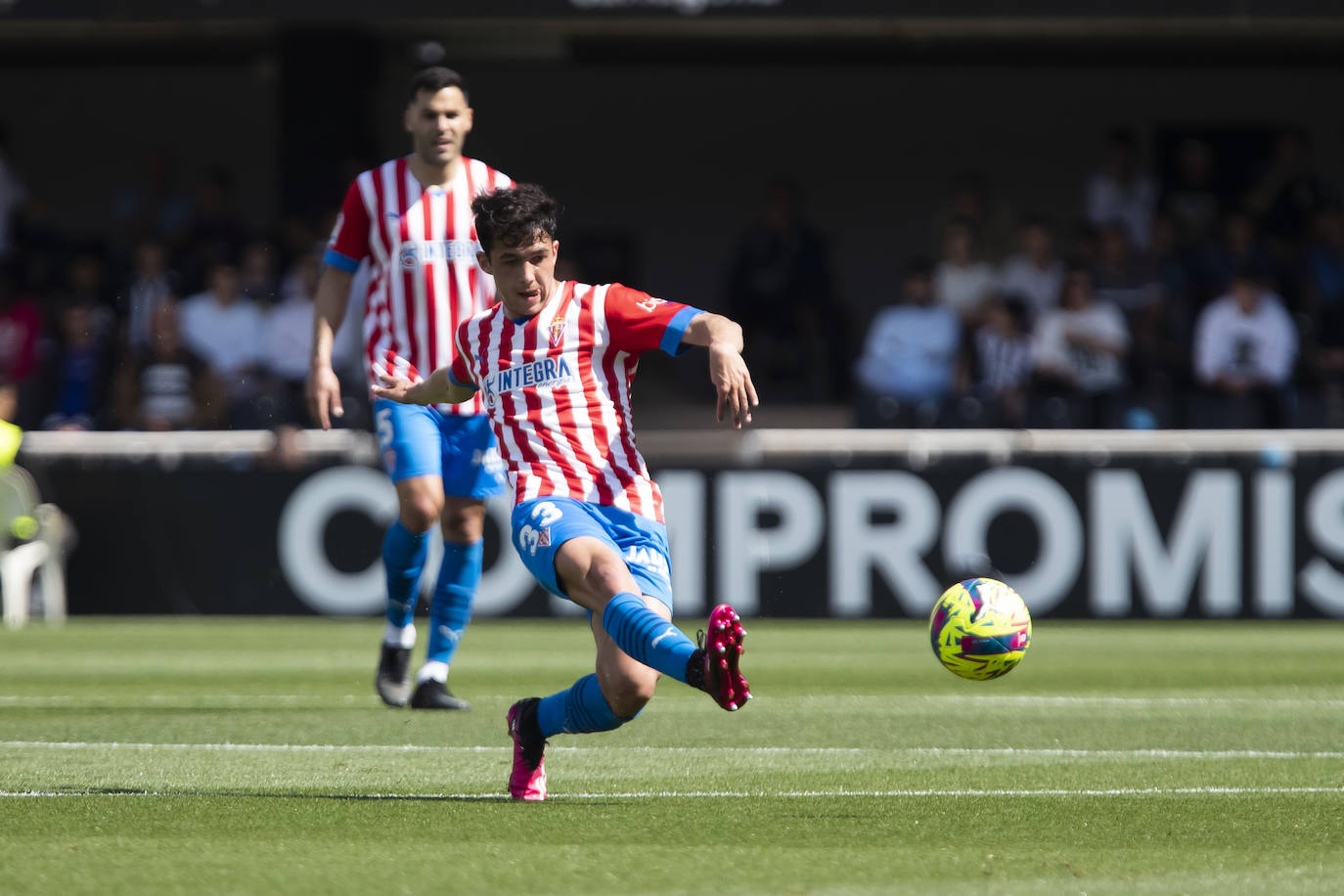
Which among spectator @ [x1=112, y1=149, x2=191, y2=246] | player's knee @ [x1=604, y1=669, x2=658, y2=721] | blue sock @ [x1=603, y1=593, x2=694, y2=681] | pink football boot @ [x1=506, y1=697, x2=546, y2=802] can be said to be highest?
spectator @ [x1=112, y1=149, x2=191, y2=246]

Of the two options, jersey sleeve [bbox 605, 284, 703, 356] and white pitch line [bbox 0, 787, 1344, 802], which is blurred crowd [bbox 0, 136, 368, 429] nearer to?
jersey sleeve [bbox 605, 284, 703, 356]

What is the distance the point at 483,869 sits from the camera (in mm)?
3861

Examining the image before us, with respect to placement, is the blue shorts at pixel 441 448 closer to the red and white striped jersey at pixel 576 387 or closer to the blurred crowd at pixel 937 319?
the red and white striped jersey at pixel 576 387

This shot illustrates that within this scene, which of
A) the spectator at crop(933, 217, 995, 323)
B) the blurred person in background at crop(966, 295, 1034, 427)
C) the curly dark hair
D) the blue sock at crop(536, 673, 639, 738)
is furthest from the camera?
the spectator at crop(933, 217, 995, 323)

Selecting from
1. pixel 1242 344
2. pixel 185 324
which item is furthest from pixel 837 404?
pixel 185 324

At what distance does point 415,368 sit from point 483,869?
11.7 feet

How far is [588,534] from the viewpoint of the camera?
195 inches

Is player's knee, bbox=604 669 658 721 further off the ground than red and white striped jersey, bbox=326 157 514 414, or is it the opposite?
red and white striped jersey, bbox=326 157 514 414

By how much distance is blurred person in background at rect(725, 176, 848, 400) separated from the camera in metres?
14.9

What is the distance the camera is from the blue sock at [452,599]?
7160 mm

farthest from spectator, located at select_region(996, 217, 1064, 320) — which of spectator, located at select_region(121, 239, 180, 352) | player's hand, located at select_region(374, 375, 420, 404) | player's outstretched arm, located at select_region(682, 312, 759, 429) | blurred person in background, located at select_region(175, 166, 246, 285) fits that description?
player's outstretched arm, located at select_region(682, 312, 759, 429)

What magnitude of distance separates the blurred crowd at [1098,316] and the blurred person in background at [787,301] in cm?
1

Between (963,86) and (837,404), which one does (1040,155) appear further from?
(837,404)

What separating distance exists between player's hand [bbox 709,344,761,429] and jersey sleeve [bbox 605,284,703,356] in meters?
0.42
